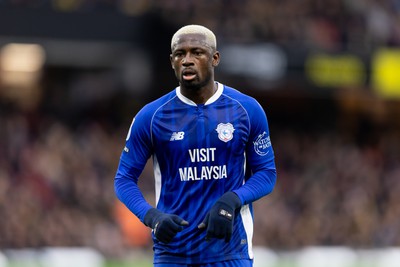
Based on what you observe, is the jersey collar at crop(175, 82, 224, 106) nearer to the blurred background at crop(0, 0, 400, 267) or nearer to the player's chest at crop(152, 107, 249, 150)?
the player's chest at crop(152, 107, 249, 150)

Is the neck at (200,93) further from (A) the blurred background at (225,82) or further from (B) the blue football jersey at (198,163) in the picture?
(A) the blurred background at (225,82)

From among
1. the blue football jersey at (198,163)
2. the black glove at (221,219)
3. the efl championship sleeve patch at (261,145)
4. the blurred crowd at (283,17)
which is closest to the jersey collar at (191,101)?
the blue football jersey at (198,163)

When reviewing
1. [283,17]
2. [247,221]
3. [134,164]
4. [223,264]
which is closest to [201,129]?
[134,164]

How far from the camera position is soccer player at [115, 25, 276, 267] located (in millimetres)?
6480

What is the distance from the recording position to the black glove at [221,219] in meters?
6.23

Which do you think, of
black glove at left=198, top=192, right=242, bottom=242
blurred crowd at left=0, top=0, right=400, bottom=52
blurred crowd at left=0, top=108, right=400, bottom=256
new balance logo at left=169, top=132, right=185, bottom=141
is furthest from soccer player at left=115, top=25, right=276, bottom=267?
Result: blurred crowd at left=0, top=0, right=400, bottom=52

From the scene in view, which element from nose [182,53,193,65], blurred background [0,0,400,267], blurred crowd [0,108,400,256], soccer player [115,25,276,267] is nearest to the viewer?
nose [182,53,193,65]

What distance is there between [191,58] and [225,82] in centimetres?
1770

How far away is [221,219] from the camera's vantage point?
6219 mm

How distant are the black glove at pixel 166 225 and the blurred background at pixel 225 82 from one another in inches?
442

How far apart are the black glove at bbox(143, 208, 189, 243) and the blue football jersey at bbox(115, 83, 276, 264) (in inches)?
8.6

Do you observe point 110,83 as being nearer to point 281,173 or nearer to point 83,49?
point 83,49

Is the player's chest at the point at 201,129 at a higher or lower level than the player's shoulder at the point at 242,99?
lower

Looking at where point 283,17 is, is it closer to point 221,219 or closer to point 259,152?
point 259,152
